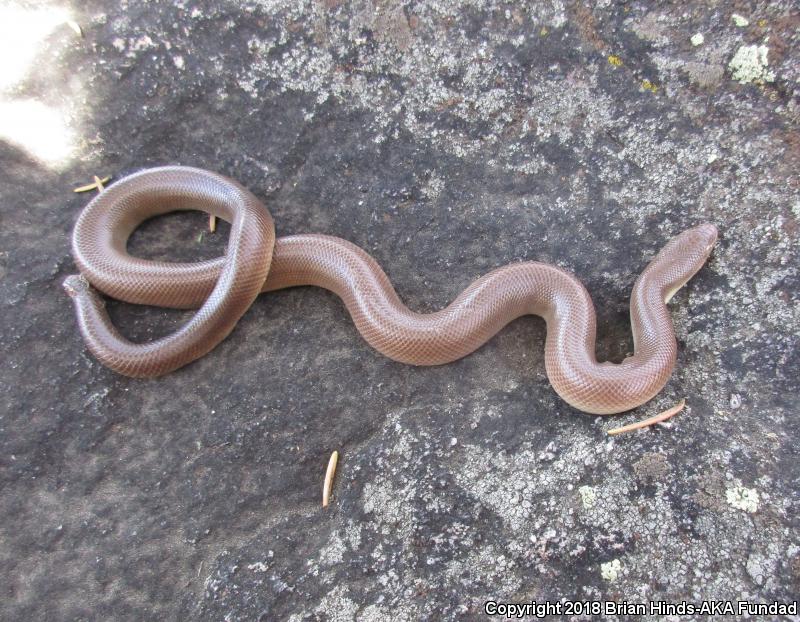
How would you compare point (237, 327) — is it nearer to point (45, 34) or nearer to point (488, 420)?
point (488, 420)

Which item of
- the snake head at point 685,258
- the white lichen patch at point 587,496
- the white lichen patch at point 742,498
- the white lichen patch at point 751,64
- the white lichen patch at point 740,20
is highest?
the white lichen patch at point 740,20

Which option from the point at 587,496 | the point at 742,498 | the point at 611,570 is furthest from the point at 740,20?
the point at 611,570

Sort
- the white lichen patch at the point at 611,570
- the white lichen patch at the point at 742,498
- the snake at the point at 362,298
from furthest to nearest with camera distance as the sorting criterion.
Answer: the snake at the point at 362,298
the white lichen patch at the point at 742,498
the white lichen patch at the point at 611,570

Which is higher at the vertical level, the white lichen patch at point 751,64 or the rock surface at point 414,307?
the white lichen patch at point 751,64

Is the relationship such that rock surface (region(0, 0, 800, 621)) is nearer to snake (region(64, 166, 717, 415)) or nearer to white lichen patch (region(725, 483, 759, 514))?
white lichen patch (region(725, 483, 759, 514))

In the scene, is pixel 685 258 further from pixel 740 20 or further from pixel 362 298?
pixel 362 298

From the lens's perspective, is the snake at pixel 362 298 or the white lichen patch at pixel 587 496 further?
the snake at pixel 362 298

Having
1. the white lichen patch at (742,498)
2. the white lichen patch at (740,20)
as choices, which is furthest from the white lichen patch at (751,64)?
the white lichen patch at (742,498)

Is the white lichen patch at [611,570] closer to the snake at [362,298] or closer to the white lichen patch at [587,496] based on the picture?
the white lichen patch at [587,496]
